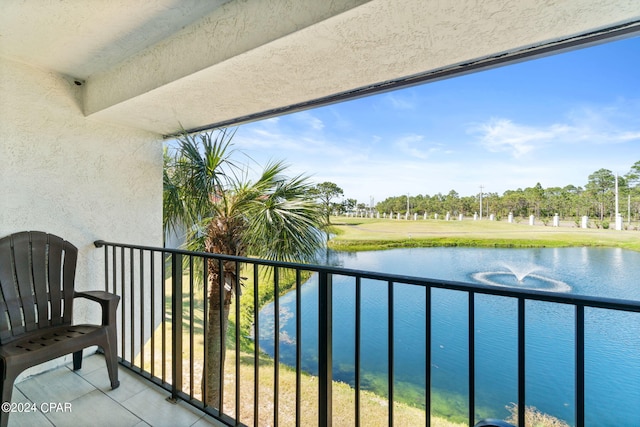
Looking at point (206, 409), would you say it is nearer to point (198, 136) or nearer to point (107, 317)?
point (107, 317)

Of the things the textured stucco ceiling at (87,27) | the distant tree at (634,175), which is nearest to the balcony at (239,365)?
the textured stucco ceiling at (87,27)

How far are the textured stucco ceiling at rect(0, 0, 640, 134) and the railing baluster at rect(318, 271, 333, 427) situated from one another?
127cm

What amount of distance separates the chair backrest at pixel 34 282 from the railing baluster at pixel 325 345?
7.16 feet

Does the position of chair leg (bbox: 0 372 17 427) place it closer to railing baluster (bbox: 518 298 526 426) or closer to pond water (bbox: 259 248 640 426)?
pond water (bbox: 259 248 640 426)

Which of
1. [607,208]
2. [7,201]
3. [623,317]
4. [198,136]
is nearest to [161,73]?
[198,136]

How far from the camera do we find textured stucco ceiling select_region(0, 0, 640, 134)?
127 cm

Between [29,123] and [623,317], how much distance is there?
5031mm

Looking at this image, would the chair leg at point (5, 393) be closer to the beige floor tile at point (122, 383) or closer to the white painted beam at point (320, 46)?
the beige floor tile at point (122, 383)

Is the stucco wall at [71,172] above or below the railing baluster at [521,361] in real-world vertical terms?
above

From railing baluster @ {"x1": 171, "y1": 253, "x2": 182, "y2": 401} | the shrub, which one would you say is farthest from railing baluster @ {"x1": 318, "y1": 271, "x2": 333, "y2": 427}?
the shrub

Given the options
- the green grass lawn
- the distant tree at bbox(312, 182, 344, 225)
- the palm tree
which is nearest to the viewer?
the green grass lawn

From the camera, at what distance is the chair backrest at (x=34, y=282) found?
1967 millimetres

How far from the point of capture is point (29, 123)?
234 centimetres

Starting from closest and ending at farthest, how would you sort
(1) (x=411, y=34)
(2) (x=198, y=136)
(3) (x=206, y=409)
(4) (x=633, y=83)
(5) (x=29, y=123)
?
(1) (x=411, y=34), (3) (x=206, y=409), (5) (x=29, y=123), (4) (x=633, y=83), (2) (x=198, y=136)
